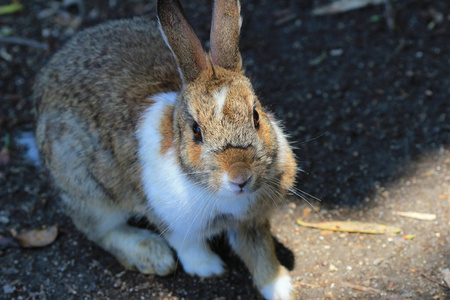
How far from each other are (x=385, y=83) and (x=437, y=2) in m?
1.31

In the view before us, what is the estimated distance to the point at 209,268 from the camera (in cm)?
392

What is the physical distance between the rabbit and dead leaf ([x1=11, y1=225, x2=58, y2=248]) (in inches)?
11.6

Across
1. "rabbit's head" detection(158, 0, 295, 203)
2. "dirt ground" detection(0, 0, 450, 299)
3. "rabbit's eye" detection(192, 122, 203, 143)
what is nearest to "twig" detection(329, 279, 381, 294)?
"dirt ground" detection(0, 0, 450, 299)

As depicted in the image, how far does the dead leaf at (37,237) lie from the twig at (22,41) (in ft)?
8.37

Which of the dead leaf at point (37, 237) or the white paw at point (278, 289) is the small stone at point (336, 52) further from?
the dead leaf at point (37, 237)

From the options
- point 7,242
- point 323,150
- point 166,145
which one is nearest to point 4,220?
point 7,242

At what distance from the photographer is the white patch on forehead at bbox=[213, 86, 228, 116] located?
3.06 meters

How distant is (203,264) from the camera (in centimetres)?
393

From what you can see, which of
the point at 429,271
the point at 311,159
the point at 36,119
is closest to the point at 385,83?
the point at 311,159

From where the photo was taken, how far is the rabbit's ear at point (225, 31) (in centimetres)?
328

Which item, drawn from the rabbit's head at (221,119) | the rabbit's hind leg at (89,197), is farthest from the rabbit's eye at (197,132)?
the rabbit's hind leg at (89,197)

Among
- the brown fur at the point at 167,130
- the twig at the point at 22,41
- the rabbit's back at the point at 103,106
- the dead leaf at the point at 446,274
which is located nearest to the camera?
the brown fur at the point at 167,130

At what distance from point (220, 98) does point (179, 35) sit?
0.47m

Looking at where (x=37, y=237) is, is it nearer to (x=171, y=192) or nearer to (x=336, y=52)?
(x=171, y=192)
